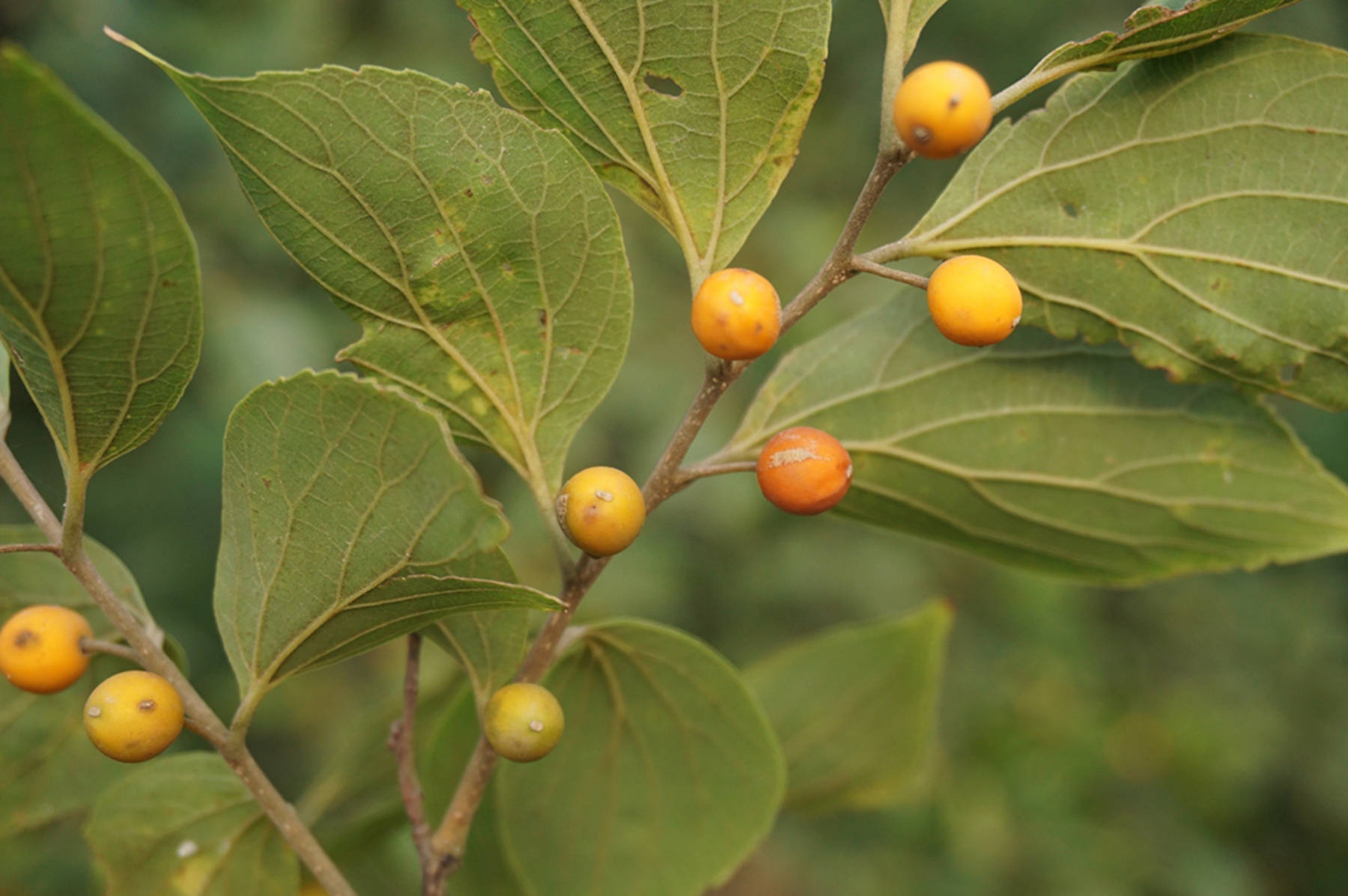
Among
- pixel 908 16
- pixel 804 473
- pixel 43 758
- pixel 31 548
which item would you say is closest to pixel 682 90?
pixel 908 16

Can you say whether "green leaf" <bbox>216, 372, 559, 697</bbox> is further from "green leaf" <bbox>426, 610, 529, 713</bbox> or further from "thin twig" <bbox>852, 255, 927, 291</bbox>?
"thin twig" <bbox>852, 255, 927, 291</bbox>

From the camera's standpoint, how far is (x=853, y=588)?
7.58ft

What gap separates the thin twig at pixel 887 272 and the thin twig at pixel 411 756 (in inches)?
15.7

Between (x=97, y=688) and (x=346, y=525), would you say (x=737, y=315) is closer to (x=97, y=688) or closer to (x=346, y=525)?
(x=346, y=525)

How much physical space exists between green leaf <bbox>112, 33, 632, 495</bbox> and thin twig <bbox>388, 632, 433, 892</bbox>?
0.56 ft

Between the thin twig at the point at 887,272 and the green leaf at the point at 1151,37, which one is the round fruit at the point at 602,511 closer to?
the thin twig at the point at 887,272

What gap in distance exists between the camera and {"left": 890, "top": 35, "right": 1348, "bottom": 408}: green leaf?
680 mm

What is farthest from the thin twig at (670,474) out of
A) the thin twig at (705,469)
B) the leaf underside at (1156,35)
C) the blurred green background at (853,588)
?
the blurred green background at (853,588)

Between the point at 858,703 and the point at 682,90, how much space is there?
801mm

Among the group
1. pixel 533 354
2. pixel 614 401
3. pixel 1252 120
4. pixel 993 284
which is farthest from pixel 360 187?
pixel 614 401

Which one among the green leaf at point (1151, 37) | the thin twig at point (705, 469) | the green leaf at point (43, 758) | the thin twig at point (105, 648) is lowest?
the green leaf at point (43, 758)

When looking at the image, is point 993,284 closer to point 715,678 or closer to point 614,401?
point 715,678

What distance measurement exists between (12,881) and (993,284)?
1.43 metres

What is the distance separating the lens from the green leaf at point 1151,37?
62cm
